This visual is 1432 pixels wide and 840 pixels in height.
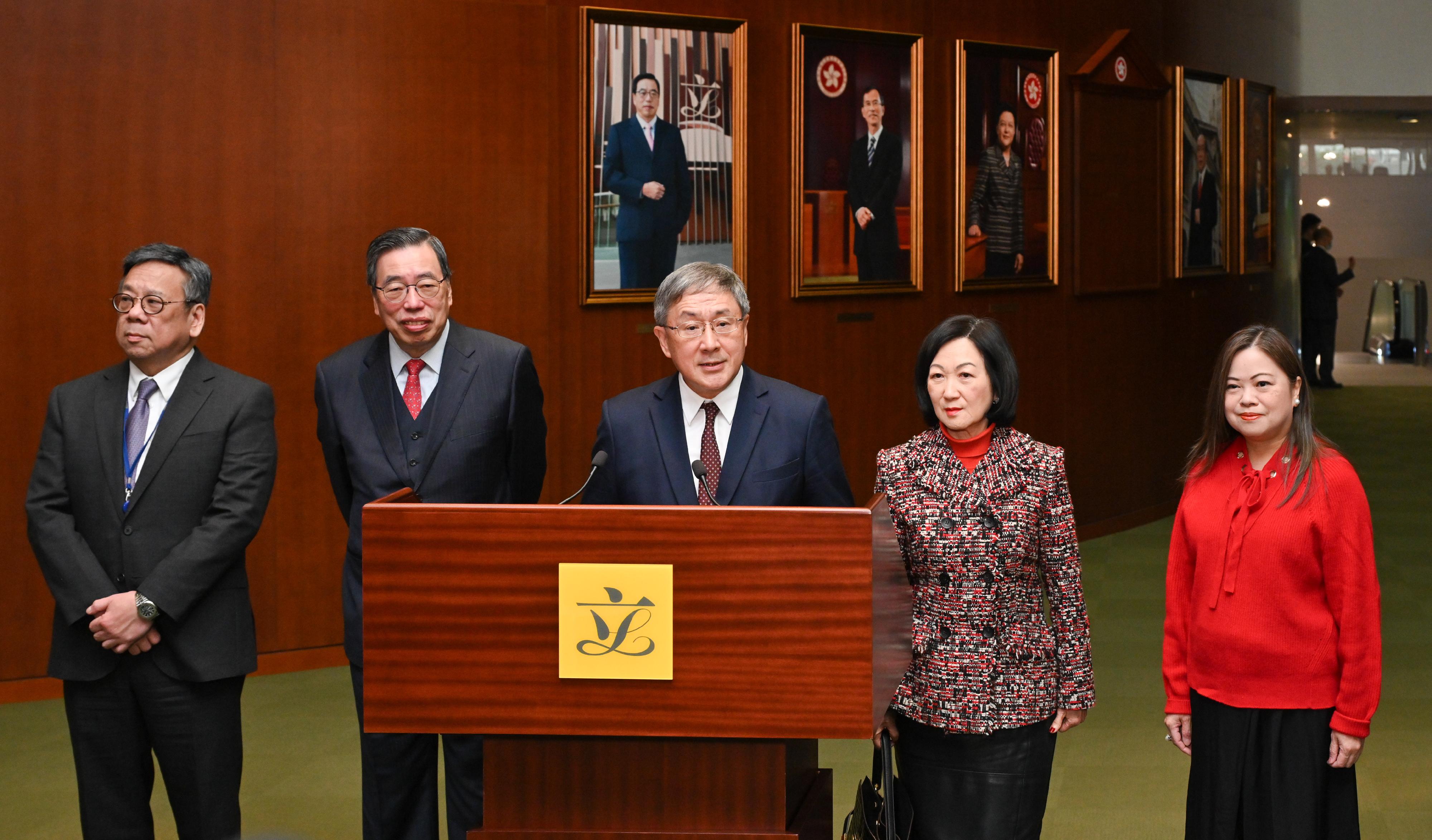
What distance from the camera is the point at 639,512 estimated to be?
74.6 inches

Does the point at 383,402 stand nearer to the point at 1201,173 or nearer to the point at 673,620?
the point at 673,620

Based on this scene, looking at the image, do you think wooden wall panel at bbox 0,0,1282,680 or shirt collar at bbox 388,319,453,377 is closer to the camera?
shirt collar at bbox 388,319,453,377

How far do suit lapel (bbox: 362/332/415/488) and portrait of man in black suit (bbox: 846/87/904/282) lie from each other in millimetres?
4224

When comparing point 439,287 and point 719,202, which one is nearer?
point 439,287

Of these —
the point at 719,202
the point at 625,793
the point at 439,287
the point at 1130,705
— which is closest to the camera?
the point at 625,793

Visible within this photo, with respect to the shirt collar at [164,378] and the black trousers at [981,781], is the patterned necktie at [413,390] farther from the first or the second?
the black trousers at [981,781]

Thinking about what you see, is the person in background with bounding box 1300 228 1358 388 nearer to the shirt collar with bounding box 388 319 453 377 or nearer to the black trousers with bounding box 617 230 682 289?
the black trousers with bounding box 617 230 682 289

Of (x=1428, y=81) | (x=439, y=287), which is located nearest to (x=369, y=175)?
(x=439, y=287)

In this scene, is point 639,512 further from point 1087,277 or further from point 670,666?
point 1087,277

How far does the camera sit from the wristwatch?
3080 mm

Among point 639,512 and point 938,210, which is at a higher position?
point 938,210

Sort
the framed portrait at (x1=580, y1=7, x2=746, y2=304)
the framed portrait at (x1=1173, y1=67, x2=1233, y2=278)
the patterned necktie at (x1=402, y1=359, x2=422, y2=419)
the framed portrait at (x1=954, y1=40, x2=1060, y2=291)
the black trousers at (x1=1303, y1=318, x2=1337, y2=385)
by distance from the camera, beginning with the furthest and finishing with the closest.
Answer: the black trousers at (x1=1303, y1=318, x2=1337, y2=385) < the framed portrait at (x1=1173, y1=67, x2=1233, y2=278) < the framed portrait at (x1=954, y1=40, x2=1060, y2=291) < the framed portrait at (x1=580, y1=7, x2=746, y2=304) < the patterned necktie at (x1=402, y1=359, x2=422, y2=419)

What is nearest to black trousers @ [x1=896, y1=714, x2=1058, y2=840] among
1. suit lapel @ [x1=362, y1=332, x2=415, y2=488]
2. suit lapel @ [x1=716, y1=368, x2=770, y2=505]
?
suit lapel @ [x1=716, y1=368, x2=770, y2=505]

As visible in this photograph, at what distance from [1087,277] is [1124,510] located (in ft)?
5.27
